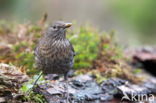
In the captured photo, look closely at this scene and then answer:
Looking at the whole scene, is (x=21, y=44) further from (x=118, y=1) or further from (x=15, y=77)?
(x=118, y=1)

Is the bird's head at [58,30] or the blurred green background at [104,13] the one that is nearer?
the bird's head at [58,30]

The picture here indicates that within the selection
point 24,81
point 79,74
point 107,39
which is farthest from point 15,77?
point 107,39

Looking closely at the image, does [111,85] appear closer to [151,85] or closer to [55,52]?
[151,85]

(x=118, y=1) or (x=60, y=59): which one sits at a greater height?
(x=118, y=1)

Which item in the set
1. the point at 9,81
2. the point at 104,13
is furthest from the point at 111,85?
the point at 104,13

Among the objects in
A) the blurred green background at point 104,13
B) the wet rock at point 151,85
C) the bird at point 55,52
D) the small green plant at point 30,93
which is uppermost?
the blurred green background at point 104,13

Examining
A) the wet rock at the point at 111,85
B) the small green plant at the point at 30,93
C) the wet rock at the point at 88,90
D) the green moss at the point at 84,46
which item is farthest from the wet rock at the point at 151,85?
the small green plant at the point at 30,93

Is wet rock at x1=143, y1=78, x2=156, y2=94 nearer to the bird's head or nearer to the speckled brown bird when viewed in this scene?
the speckled brown bird

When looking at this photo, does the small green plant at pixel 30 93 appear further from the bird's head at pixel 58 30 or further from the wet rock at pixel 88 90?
the bird's head at pixel 58 30
